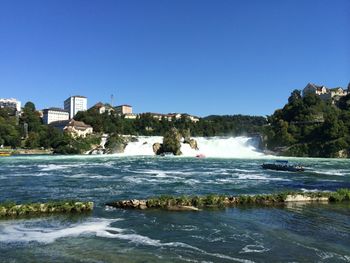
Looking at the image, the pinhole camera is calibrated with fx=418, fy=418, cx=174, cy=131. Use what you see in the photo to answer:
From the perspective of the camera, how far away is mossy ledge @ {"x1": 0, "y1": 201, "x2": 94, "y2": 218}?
2441 centimetres

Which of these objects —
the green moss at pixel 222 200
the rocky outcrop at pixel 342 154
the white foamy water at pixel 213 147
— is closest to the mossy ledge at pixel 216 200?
the green moss at pixel 222 200

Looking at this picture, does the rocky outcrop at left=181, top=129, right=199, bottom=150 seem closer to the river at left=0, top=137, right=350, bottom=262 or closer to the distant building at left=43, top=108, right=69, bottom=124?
the river at left=0, top=137, right=350, bottom=262

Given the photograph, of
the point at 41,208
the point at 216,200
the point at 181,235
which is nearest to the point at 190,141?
the point at 216,200

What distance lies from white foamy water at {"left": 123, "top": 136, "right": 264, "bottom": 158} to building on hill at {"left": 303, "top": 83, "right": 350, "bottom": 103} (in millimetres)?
42787

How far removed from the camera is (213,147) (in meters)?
116

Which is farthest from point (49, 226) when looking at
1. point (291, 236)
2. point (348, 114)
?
point (348, 114)

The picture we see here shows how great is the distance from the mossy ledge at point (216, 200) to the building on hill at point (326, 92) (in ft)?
403

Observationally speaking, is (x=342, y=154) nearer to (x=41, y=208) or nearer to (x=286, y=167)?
(x=286, y=167)

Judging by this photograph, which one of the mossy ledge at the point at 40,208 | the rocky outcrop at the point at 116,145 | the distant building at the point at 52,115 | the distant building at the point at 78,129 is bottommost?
the mossy ledge at the point at 40,208

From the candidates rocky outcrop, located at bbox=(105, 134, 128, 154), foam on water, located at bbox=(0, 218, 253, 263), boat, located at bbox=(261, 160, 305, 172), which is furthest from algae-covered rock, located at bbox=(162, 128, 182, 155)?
foam on water, located at bbox=(0, 218, 253, 263)

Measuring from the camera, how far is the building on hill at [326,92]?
149000 millimetres

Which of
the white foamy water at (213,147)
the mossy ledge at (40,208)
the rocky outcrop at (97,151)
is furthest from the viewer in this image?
the rocky outcrop at (97,151)

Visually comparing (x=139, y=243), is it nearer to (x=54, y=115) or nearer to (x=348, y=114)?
(x=348, y=114)

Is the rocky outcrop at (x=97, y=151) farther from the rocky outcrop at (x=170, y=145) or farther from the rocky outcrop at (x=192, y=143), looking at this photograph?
the rocky outcrop at (x=192, y=143)
